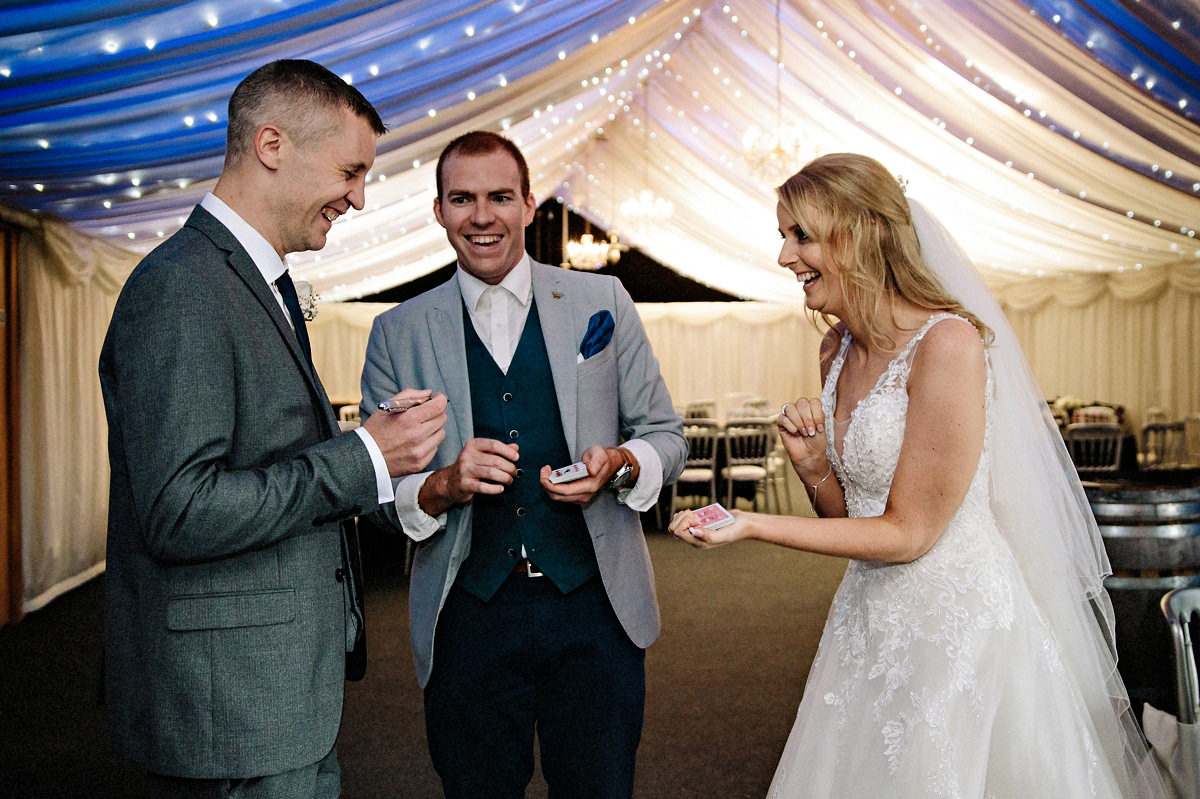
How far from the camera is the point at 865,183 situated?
188cm

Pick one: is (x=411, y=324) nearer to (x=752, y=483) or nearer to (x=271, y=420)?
(x=271, y=420)

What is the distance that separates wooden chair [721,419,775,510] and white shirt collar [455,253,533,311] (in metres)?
6.61

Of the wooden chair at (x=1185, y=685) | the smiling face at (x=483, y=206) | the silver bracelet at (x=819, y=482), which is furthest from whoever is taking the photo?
the silver bracelet at (x=819, y=482)

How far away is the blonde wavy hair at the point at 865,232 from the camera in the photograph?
1.88 metres

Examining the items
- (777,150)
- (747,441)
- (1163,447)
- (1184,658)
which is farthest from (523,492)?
(1163,447)

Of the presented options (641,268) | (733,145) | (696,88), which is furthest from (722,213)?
(641,268)

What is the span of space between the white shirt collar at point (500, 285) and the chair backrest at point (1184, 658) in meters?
1.51

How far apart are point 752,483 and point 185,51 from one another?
23.2 feet

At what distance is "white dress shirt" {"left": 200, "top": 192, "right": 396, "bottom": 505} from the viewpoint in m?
1.42

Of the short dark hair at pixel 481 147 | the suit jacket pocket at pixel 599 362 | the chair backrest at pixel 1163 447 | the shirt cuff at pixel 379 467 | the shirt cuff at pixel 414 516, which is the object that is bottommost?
the chair backrest at pixel 1163 447

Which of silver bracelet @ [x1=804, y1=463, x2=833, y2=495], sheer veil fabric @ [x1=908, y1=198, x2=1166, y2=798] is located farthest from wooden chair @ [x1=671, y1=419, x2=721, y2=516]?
sheer veil fabric @ [x1=908, y1=198, x2=1166, y2=798]

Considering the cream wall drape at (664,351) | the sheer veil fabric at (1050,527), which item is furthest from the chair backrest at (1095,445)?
the sheer veil fabric at (1050,527)

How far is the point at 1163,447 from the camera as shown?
9805 mm

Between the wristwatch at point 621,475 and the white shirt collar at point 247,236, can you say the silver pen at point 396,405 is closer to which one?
the white shirt collar at point 247,236
